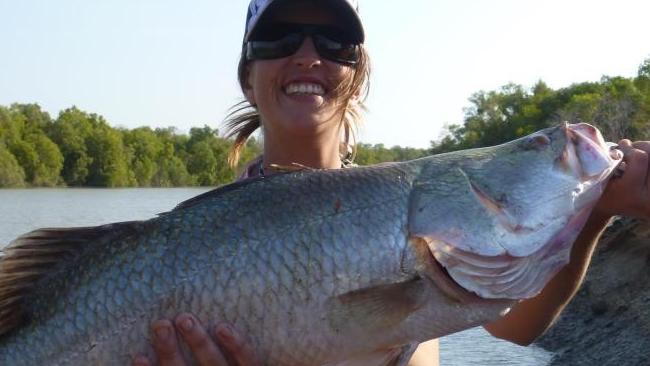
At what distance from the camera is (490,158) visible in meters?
3.23

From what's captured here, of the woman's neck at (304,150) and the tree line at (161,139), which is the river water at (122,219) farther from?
the tree line at (161,139)

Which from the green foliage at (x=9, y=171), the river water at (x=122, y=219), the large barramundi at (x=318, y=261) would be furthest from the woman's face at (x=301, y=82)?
the green foliage at (x=9, y=171)

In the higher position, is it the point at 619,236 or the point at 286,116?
the point at 286,116

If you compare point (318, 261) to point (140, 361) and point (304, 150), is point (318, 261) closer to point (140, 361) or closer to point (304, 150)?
point (140, 361)

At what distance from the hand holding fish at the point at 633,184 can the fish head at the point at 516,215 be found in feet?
0.18

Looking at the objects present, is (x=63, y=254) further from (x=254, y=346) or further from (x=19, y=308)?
(x=254, y=346)

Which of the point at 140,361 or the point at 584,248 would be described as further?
the point at 584,248

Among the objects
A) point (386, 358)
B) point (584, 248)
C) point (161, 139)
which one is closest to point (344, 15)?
point (584, 248)

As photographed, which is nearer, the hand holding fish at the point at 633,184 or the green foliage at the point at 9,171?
→ the hand holding fish at the point at 633,184

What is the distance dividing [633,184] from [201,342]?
64.4 inches

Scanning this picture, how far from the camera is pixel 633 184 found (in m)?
2.99

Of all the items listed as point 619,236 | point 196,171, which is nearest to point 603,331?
point 619,236

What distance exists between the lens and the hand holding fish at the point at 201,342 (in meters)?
2.88

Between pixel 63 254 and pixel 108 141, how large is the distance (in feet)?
302
